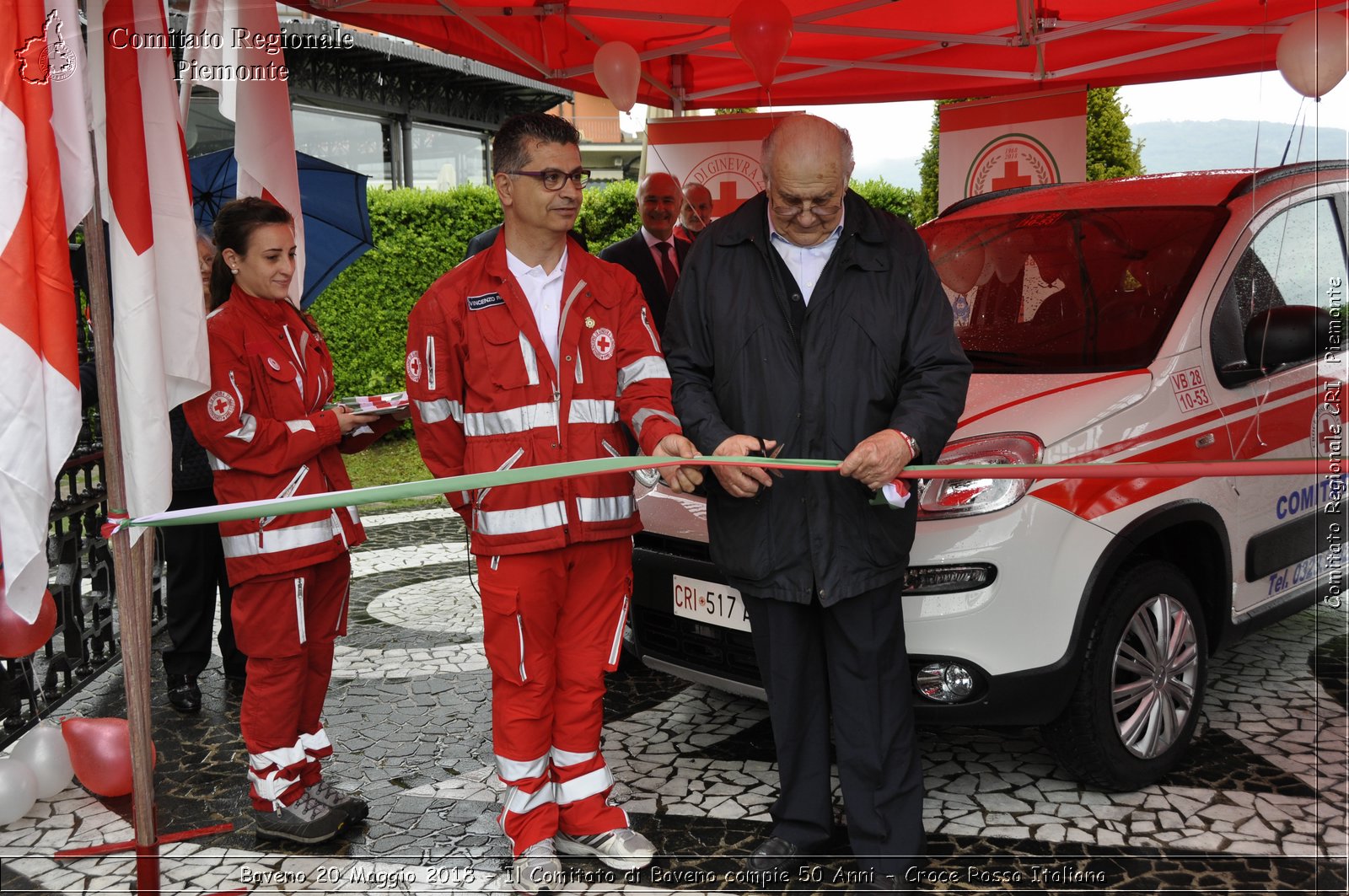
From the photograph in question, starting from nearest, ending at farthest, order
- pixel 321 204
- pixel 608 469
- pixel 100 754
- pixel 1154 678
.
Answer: pixel 608 469 → pixel 1154 678 → pixel 100 754 → pixel 321 204

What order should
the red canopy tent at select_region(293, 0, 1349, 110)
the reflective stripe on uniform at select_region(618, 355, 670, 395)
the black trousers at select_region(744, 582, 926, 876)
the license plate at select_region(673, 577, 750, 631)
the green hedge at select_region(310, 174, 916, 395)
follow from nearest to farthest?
the black trousers at select_region(744, 582, 926, 876) < the reflective stripe on uniform at select_region(618, 355, 670, 395) < the license plate at select_region(673, 577, 750, 631) < the red canopy tent at select_region(293, 0, 1349, 110) < the green hedge at select_region(310, 174, 916, 395)

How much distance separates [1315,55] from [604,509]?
2.51 metres

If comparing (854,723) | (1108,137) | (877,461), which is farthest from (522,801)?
(1108,137)

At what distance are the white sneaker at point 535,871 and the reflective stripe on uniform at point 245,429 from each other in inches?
58.0

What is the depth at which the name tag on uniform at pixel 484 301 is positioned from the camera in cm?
330

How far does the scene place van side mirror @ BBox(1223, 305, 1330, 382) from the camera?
147 inches

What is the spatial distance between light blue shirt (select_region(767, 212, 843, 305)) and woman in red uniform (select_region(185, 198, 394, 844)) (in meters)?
1.41

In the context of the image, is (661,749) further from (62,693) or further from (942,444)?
(62,693)

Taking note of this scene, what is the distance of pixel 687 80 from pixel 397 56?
10496 millimetres

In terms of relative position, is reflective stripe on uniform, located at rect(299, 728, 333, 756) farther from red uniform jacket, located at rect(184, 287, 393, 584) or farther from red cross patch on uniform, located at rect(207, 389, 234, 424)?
red cross patch on uniform, located at rect(207, 389, 234, 424)

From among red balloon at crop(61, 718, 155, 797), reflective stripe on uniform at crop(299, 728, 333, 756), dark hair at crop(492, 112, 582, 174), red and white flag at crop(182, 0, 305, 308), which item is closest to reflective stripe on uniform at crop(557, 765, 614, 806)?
reflective stripe on uniform at crop(299, 728, 333, 756)

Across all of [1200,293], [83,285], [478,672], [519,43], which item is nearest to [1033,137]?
[519,43]

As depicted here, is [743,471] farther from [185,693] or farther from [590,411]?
[185,693]

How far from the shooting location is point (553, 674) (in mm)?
3377
